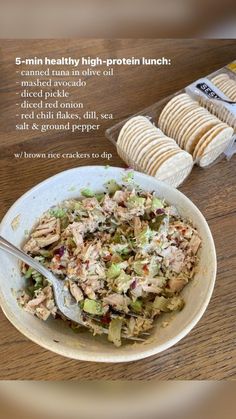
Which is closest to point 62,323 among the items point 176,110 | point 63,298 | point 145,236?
point 63,298

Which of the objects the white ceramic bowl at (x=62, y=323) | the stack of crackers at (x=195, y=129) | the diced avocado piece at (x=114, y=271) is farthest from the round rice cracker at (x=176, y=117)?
the diced avocado piece at (x=114, y=271)

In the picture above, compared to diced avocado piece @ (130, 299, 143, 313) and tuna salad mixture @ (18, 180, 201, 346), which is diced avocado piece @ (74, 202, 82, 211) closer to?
tuna salad mixture @ (18, 180, 201, 346)

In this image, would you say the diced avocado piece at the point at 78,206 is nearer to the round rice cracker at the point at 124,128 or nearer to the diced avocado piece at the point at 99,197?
the diced avocado piece at the point at 99,197

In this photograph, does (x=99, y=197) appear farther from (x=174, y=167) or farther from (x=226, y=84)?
(x=226, y=84)

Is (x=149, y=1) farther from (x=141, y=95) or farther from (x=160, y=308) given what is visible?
(x=160, y=308)

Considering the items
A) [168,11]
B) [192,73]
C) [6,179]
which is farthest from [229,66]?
[6,179]

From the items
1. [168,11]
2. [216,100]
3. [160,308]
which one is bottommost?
[160,308]
